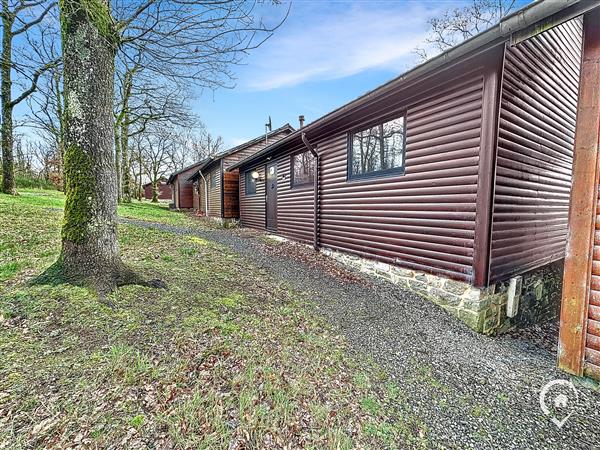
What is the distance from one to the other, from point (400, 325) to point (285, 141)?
19.8 ft

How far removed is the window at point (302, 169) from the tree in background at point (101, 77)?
439 centimetres

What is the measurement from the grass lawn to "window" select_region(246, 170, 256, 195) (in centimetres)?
864

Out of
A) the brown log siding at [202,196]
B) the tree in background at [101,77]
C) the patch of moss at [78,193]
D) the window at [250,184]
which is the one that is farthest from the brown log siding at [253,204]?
the patch of moss at [78,193]

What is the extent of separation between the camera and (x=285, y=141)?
8.09 metres

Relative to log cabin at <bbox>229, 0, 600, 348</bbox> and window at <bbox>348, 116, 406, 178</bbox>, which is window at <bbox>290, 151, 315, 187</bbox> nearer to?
log cabin at <bbox>229, 0, 600, 348</bbox>

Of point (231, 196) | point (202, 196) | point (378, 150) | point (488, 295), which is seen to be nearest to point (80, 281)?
point (378, 150)

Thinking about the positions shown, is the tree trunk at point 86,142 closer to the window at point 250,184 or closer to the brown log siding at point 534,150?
the brown log siding at point 534,150

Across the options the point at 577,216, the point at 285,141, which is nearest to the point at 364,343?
the point at 577,216

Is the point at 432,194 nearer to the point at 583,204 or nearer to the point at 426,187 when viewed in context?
the point at 426,187

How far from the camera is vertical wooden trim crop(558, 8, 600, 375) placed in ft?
9.02

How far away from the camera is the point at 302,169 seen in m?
8.24

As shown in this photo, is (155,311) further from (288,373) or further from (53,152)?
(53,152)
